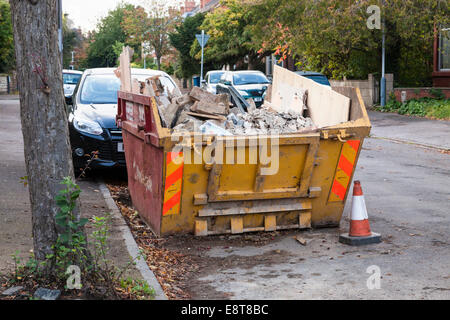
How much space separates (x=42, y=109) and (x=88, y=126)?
5.43 meters

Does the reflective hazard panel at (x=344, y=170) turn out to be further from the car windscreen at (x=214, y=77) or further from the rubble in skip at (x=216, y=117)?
the car windscreen at (x=214, y=77)

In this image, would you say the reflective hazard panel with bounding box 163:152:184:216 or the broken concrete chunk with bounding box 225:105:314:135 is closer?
the reflective hazard panel with bounding box 163:152:184:216

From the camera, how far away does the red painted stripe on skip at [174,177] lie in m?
6.54

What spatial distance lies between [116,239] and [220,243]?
3.60 feet

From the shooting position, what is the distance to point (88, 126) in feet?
33.4

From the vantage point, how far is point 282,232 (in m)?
7.30

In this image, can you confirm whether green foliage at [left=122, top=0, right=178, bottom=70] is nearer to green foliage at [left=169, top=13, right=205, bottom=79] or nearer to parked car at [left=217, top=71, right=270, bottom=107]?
Result: green foliage at [left=169, top=13, right=205, bottom=79]

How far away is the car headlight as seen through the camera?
33.2 feet

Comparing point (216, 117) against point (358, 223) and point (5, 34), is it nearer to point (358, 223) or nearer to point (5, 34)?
point (358, 223)

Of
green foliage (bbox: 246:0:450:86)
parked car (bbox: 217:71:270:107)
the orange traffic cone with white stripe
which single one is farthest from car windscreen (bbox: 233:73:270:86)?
the orange traffic cone with white stripe

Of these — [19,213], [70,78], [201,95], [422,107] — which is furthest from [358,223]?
[70,78]

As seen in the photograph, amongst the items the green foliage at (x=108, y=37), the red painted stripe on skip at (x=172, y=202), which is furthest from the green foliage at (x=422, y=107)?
the green foliage at (x=108, y=37)

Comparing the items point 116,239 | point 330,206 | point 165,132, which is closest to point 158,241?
point 116,239
